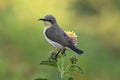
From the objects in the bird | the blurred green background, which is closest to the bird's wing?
the bird

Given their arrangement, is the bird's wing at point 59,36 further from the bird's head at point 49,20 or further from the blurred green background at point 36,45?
the blurred green background at point 36,45

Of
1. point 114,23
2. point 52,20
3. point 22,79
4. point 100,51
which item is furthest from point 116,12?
point 52,20

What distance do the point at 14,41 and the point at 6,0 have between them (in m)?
6.01

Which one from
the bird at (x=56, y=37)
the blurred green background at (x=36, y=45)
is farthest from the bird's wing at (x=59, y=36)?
the blurred green background at (x=36, y=45)

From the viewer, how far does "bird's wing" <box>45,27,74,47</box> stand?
583cm

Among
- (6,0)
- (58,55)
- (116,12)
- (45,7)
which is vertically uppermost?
(116,12)

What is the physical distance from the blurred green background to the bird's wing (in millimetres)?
4860

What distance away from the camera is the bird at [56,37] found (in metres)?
5.85

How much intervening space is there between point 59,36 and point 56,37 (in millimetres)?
53

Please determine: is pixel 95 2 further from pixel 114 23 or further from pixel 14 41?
pixel 14 41

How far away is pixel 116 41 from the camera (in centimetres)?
2011

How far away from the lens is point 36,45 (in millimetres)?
14180

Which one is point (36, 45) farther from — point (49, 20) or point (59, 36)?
point (59, 36)

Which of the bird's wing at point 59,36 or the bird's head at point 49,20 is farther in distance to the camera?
the bird's head at point 49,20
